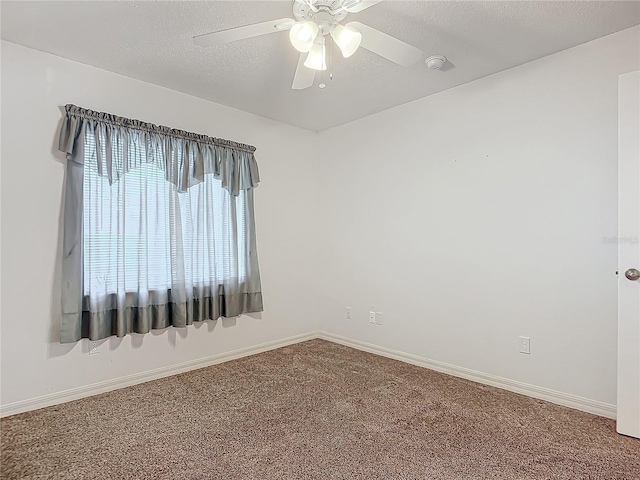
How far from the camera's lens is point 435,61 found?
8.59ft

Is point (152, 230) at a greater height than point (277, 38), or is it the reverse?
point (277, 38)

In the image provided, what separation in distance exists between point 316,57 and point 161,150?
64.6 inches

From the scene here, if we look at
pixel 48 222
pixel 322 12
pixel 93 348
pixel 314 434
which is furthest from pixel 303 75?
pixel 93 348

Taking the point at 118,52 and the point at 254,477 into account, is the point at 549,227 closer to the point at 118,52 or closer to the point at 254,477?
the point at 254,477

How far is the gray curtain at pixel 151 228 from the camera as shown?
259cm

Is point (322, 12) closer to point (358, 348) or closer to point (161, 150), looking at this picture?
point (161, 150)

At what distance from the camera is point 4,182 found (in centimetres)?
236

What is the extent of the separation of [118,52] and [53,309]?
1809mm

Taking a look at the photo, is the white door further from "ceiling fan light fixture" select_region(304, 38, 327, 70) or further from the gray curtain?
the gray curtain

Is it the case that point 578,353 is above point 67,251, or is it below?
below

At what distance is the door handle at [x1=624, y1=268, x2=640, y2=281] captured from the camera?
2086 mm

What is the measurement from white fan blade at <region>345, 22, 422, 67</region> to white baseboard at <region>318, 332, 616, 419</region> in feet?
7.67

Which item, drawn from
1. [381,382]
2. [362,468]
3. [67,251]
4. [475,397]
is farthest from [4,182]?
[475,397]

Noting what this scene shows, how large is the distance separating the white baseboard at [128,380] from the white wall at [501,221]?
3.37 feet
